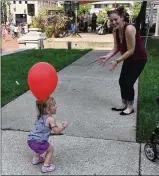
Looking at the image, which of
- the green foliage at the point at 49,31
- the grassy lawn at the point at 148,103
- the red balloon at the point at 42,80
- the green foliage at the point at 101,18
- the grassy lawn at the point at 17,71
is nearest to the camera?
the red balloon at the point at 42,80

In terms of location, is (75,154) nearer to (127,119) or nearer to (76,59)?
(127,119)

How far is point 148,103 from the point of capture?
17.5 ft

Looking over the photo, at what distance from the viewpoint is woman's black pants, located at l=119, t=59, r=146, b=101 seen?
4.59 meters

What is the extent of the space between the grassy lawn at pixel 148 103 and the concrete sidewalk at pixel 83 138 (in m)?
0.12

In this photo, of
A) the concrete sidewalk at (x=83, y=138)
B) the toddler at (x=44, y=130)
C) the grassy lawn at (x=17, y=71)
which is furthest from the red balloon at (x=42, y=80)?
the grassy lawn at (x=17, y=71)

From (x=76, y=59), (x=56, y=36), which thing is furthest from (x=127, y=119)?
(x=56, y=36)

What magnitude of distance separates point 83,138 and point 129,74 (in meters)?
1.28

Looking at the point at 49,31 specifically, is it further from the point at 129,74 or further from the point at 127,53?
the point at 127,53

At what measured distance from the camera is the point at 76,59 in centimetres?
1046

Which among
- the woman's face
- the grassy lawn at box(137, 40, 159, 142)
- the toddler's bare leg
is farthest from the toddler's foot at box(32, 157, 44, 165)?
the woman's face

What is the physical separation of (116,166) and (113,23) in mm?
1994

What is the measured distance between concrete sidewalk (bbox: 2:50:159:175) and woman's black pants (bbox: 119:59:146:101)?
13.5 inches

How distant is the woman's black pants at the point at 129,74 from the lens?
15.1ft

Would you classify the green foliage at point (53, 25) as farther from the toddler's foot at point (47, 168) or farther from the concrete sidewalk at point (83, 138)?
the toddler's foot at point (47, 168)
